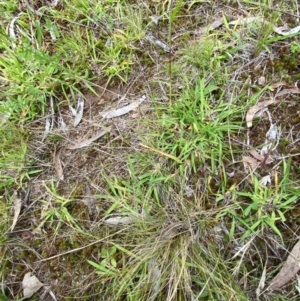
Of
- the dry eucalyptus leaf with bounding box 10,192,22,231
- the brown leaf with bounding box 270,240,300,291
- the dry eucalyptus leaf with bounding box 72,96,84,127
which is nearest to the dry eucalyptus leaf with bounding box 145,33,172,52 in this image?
the dry eucalyptus leaf with bounding box 72,96,84,127

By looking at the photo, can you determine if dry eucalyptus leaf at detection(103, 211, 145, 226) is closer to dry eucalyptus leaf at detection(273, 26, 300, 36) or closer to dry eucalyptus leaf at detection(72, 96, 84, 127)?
dry eucalyptus leaf at detection(72, 96, 84, 127)

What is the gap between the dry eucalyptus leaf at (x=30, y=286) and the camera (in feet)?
4.61

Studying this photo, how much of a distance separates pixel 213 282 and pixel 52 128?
2.97 feet

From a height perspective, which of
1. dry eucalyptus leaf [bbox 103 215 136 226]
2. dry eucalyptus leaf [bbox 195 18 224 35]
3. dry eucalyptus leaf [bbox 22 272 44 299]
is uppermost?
dry eucalyptus leaf [bbox 195 18 224 35]

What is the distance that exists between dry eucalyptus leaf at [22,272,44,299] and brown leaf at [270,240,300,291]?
861mm

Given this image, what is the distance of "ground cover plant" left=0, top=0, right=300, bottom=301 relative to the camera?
1.33 metres

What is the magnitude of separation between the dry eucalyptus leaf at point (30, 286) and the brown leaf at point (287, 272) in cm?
86

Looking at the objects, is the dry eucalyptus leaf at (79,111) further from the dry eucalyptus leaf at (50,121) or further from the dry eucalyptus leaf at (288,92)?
the dry eucalyptus leaf at (288,92)

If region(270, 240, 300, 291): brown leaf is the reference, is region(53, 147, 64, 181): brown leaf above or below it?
above

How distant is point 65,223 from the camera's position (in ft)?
4.80

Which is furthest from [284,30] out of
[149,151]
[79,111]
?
[79,111]

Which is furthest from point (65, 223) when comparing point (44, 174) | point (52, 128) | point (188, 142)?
point (188, 142)

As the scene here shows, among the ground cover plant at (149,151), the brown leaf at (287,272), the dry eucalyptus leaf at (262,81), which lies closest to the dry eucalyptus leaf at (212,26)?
the ground cover plant at (149,151)

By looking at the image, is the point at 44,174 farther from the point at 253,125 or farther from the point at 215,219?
the point at 253,125
